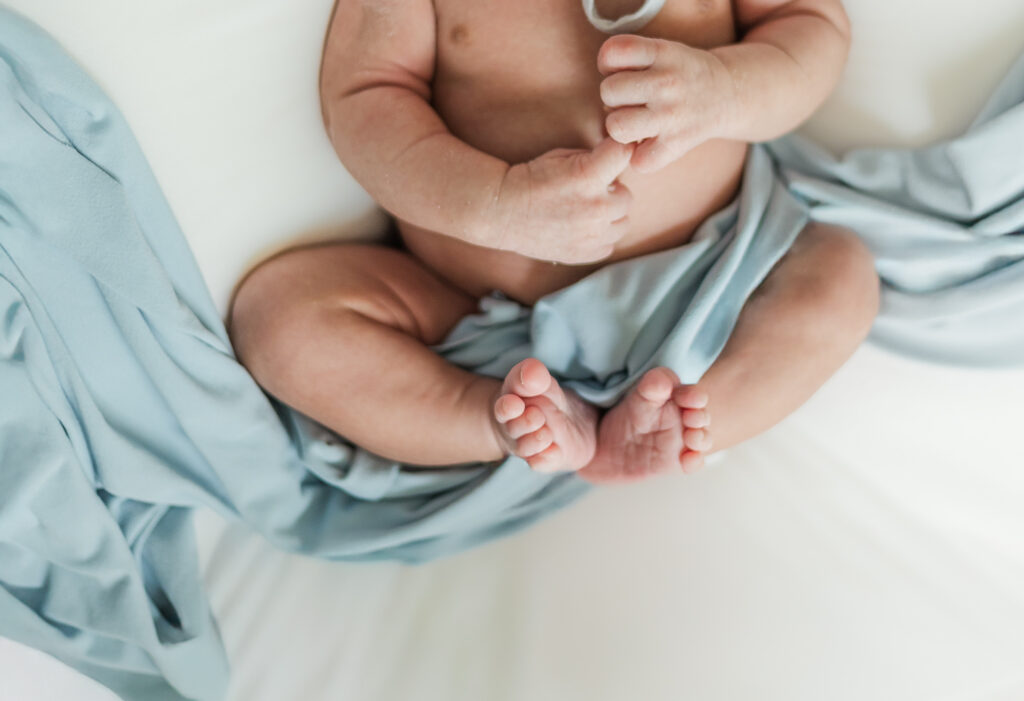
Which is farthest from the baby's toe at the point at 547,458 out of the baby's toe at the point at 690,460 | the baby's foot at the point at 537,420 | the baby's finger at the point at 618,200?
the baby's finger at the point at 618,200

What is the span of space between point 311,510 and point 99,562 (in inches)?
8.9

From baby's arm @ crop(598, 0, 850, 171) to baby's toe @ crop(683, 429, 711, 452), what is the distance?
0.78 feet

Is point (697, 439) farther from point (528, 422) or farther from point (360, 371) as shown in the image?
point (360, 371)

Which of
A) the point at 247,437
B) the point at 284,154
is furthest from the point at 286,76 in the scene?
the point at 247,437

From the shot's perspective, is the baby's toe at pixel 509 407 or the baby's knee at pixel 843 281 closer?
the baby's toe at pixel 509 407

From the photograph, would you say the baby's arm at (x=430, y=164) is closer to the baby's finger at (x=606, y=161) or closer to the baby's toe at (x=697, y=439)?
the baby's finger at (x=606, y=161)

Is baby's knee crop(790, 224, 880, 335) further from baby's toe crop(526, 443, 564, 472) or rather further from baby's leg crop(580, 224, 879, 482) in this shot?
baby's toe crop(526, 443, 564, 472)

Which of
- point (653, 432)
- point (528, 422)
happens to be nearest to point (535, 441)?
point (528, 422)

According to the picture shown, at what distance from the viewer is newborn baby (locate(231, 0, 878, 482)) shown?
732mm

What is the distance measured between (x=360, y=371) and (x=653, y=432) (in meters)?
0.30

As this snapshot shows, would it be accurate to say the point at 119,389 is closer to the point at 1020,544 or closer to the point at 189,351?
the point at 189,351

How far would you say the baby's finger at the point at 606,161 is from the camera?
0.70 meters

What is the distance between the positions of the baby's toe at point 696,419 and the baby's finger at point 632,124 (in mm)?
241

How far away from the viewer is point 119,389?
764 millimetres
